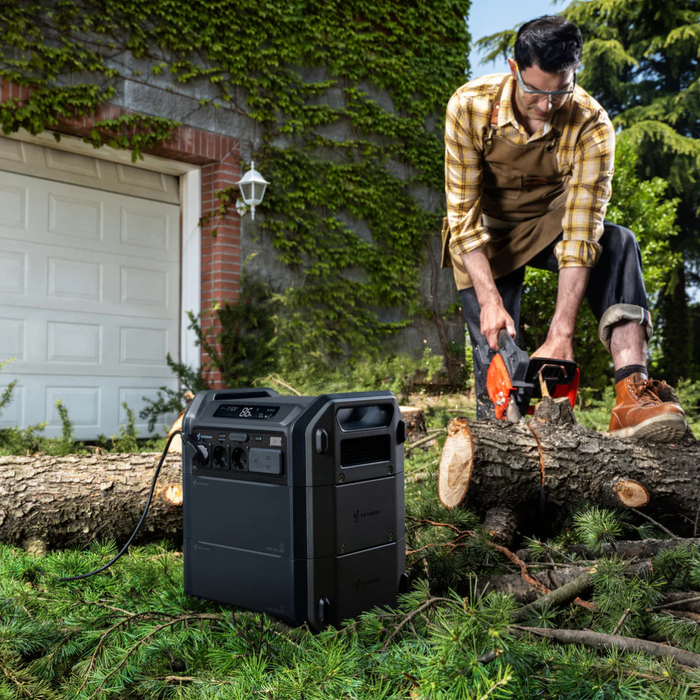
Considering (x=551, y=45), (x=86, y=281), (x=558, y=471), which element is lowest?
(x=558, y=471)

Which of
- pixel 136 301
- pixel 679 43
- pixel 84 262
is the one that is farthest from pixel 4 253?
pixel 679 43

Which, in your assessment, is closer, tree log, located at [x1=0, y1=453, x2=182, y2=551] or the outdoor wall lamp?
tree log, located at [x1=0, y1=453, x2=182, y2=551]

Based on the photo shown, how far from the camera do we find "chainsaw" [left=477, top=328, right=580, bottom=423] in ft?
8.48

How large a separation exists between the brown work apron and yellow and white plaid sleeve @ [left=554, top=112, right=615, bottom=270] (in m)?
0.13

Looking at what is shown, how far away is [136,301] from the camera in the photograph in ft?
21.3

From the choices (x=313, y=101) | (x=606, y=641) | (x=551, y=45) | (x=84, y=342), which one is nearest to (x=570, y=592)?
(x=606, y=641)

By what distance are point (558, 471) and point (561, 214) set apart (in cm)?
121

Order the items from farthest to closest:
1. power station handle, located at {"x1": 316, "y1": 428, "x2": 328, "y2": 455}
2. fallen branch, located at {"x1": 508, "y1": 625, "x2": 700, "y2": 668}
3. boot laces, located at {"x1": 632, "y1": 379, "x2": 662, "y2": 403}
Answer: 1. boot laces, located at {"x1": 632, "y1": 379, "x2": 662, "y2": 403}
2. power station handle, located at {"x1": 316, "y1": 428, "x2": 328, "y2": 455}
3. fallen branch, located at {"x1": 508, "y1": 625, "x2": 700, "y2": 668}

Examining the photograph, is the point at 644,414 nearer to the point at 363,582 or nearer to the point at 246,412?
the point at 363,582

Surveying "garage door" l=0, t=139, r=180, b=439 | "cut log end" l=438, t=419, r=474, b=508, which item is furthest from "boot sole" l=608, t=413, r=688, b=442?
"garage door" l=0, t=139, r=180, b=439

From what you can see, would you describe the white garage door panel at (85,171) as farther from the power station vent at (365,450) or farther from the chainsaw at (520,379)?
the power station vent at (365,450)

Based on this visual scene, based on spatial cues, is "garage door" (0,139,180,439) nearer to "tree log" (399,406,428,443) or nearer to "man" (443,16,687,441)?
"tree log" (399,406,428,443)

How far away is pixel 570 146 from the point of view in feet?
9.59

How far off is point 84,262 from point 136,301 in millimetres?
597
